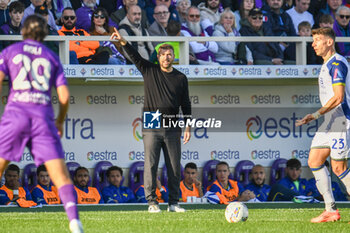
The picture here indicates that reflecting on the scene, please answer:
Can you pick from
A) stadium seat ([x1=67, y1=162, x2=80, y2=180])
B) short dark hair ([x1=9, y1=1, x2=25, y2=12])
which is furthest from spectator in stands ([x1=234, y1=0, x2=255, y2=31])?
short dark hair ([x1=9, y1=1, x2=25, y2=12])

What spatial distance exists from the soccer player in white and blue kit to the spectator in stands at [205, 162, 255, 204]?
4.93m

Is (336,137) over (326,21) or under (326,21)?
under

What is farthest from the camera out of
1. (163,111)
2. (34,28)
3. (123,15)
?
(123,15)

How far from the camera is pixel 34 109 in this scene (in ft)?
21.7

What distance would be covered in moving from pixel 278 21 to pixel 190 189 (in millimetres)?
3995

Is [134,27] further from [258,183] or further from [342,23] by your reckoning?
[342,23]

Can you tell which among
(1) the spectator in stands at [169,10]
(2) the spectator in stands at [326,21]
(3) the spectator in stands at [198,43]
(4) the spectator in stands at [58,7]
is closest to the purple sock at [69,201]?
(3) the spectator in stands at [198,43]

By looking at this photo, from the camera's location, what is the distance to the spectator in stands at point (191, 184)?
14.1 m

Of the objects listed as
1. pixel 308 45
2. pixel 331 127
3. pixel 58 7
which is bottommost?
pixel 331 127

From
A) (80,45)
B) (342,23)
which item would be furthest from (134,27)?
(342,23)

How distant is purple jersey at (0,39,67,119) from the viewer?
661 centimetres

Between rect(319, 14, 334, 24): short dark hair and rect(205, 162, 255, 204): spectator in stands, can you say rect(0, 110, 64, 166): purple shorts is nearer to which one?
rect(205, 162, 255, 204): spectator in stands

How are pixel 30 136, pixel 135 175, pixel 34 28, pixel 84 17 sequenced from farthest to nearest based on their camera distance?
pixel 135 175
pixel 84 17
pixel 34 28
pixel 30 136

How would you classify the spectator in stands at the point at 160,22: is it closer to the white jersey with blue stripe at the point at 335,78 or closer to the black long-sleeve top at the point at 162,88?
the black long-sleeve top at the point at 162,88
